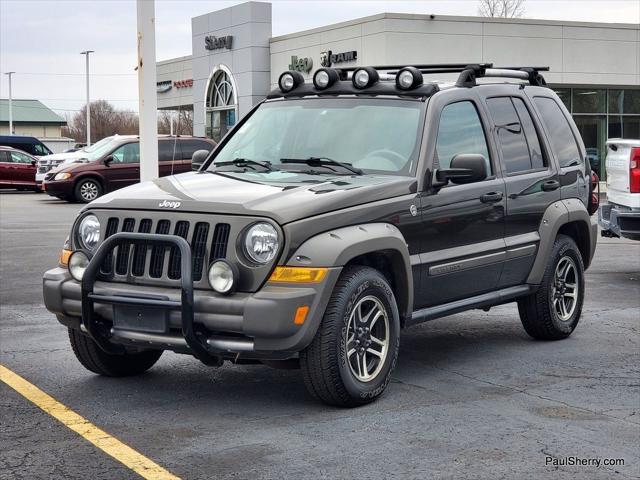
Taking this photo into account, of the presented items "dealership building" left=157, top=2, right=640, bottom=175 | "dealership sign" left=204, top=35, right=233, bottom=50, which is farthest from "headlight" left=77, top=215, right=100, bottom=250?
"dealership sign" left=204, top=35, right=233, bottom=50

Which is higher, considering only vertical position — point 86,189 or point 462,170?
point 462,170

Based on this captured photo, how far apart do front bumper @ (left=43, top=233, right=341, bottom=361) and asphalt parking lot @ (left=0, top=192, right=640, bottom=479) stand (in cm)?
42

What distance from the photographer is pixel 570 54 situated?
38688 millimetres

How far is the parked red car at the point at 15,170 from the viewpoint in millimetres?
35656

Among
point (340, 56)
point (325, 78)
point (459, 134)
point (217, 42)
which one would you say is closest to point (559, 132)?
point (459, 134)

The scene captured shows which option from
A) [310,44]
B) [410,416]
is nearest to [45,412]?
[410,416]

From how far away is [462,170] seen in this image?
22.1ft


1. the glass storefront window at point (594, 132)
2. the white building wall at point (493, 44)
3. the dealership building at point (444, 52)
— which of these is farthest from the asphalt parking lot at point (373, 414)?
the glass storefront window at point (594, 132)

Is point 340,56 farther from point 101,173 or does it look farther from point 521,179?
point 521,179

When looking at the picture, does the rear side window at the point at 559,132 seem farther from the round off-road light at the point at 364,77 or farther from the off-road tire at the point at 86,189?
the off-road tire at the point at 86,189

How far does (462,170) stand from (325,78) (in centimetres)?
126

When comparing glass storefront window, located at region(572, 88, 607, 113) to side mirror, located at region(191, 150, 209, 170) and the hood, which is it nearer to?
side mirror, located at region(191, 150, 209, 170)

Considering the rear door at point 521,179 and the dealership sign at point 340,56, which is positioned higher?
the dealership sign at point 340,56

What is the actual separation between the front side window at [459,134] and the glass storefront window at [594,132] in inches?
1300
